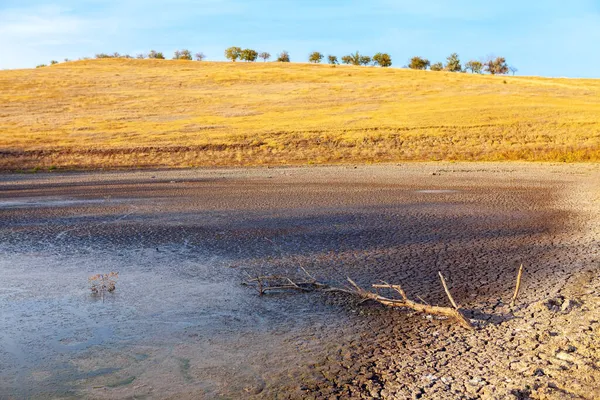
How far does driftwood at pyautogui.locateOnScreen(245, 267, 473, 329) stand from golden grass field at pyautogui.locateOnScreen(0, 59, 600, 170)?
20.5m

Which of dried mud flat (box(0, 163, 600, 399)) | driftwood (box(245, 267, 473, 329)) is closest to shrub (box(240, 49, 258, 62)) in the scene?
dried mud flat (box(0, 163, 600, 399))

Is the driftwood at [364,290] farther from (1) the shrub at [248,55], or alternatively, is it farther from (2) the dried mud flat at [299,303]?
(1) the shrub at [248,55]

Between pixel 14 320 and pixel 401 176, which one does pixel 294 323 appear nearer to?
pixel 14 320

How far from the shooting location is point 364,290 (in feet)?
18.4

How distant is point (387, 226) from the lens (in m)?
9.54

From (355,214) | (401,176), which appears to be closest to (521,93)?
(401,176)

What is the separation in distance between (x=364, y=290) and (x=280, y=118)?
31.2 metres

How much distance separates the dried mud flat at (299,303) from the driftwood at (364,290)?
95 mm

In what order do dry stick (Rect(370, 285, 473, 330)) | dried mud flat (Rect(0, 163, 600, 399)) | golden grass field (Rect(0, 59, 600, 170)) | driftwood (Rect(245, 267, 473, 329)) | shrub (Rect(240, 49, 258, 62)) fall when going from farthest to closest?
shrub (Rect(240, 49, 258, 62)) → golden grass field (Rect(0, 59, 600, 170)) → driftwood (Rect(245, 267, 473, 329)) → dry stick (Rect(370, 285, 473, 330)) → dried mud flat (Rect(0, 163, 600, 399))

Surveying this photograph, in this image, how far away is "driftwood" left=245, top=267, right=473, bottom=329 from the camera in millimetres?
4797

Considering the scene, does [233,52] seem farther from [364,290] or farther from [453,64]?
[364,290]

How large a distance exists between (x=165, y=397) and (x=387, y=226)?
6.32m

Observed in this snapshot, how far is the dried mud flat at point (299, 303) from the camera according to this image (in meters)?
3.82

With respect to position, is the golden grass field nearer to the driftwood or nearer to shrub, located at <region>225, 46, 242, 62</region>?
the driftwood
